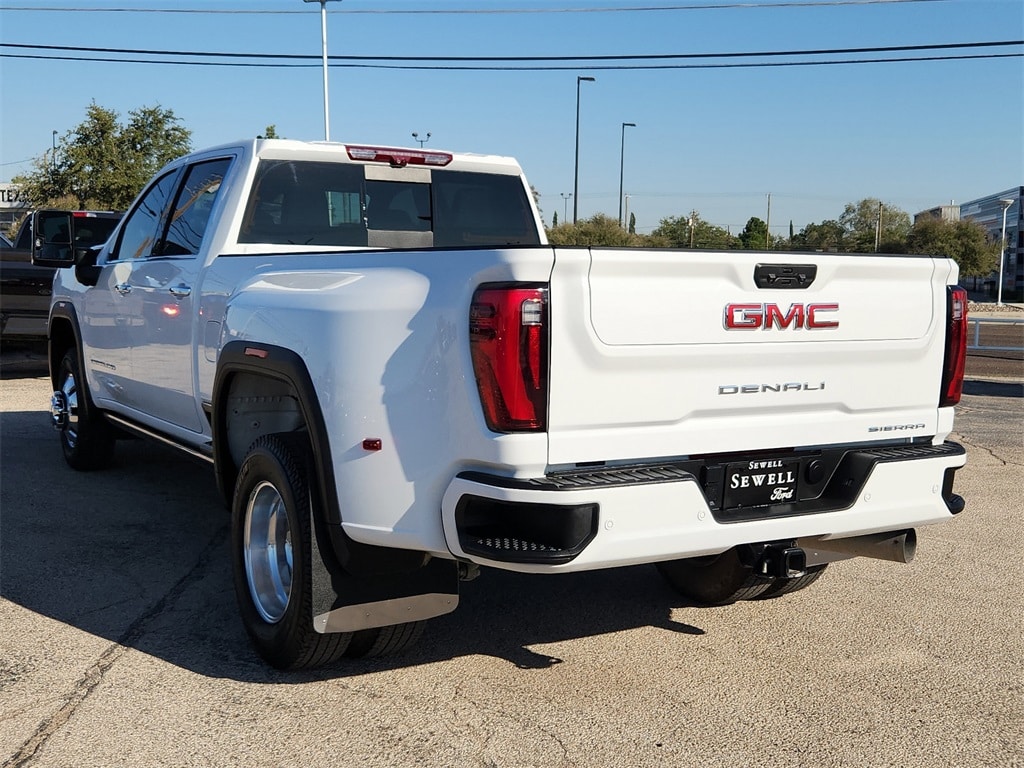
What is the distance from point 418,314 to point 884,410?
1744mm

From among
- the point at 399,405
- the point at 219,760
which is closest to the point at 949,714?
the point at 399,405

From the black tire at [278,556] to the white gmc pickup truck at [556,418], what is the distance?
0.01 m

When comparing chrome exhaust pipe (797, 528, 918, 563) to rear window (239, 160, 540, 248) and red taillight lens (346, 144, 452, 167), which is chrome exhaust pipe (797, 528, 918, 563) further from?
red taillight lens (346, 144, 452, 167)

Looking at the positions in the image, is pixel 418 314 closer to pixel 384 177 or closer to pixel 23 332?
pixel 384 177

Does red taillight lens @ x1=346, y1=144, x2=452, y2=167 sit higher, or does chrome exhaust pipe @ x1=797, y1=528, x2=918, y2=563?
red taillight lens @ x1=346, y1=144, x2=452, y2=167

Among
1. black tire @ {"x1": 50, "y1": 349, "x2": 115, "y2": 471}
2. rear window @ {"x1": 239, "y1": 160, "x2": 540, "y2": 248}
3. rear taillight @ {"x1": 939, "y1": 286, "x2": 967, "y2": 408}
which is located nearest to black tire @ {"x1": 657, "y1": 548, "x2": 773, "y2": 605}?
rear taillight @ {"x1": 939, "y1": 286, "x2": 967, "y2": 408}

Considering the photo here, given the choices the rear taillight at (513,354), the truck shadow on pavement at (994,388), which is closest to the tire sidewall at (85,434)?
the rear taillight at (513,354)

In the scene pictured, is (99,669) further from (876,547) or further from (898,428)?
(898,428)

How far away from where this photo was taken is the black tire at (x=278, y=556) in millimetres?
3656

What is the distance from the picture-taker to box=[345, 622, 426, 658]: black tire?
385 cm

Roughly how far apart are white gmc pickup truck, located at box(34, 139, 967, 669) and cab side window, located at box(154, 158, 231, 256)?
2.70ft

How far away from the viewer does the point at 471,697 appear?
3.77 meters

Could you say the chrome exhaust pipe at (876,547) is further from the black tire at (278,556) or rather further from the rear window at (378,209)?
the rear window at (378,209)

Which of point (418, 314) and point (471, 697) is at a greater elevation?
point (418, 314)
